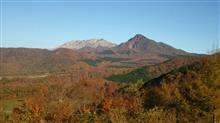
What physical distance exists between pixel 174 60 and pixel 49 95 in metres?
88.9

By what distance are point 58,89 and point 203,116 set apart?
12179 centimetres

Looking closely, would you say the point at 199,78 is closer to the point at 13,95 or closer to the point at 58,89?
the point at 13,95

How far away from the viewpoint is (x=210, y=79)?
20828 millimetres

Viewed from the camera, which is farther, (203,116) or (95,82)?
(95,82)

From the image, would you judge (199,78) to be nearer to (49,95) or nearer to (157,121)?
(157,121)

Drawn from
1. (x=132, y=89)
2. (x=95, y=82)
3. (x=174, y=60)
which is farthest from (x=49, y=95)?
(x=174, y=60)

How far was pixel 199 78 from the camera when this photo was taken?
21516 millimetres

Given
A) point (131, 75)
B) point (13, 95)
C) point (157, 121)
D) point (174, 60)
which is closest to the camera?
point (157, 121)

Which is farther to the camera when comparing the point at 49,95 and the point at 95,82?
the point at 95,82

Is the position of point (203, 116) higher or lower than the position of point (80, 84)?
higher

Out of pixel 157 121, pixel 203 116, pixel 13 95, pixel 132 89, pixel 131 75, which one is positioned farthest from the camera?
pixel 131 75

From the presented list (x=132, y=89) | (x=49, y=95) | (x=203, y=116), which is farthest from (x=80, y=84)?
(x=203, y=116)

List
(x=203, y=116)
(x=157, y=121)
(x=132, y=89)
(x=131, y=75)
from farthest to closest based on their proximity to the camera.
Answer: (x=131, y=75), (x=132, y=89), (x=203, y=116), (x=157, y=121)

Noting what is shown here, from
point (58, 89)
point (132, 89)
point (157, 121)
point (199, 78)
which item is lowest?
point (58, 89)
